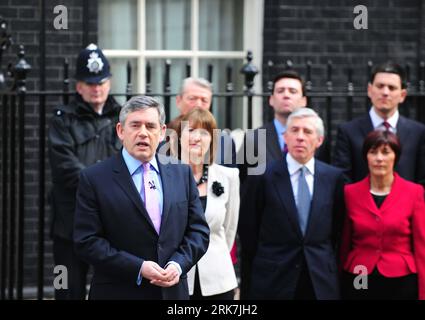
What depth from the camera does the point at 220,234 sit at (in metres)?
7.53

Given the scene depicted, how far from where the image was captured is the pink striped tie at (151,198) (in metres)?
6.31

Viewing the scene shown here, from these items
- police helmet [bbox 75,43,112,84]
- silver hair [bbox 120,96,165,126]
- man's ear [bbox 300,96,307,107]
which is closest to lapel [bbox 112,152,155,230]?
silver hair [bbox 120,96,165,126]

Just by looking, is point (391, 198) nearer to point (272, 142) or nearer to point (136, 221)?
point (272, 142)

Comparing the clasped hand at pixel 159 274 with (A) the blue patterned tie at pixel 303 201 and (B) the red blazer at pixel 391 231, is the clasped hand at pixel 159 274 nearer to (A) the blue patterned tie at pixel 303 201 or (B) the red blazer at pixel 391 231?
(A) the blue patterned tie at pixel 303 201

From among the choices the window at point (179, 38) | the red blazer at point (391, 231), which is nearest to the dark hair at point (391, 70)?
the red blazer at point (391, 231)

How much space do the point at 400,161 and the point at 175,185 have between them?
2.34m

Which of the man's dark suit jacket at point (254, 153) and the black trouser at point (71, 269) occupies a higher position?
the man's dark suit jacket at point (254, 153)

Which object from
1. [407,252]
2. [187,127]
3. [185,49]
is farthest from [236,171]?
[185,49]

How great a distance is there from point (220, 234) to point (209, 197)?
253mm

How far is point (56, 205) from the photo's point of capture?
8.23 m

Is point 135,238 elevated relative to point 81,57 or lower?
lower

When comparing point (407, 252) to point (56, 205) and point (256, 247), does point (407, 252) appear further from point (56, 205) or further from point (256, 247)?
point (56, 205)

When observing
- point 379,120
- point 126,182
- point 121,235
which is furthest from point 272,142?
point 121,235

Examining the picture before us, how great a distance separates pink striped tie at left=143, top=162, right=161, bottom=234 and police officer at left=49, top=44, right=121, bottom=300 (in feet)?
5.46
